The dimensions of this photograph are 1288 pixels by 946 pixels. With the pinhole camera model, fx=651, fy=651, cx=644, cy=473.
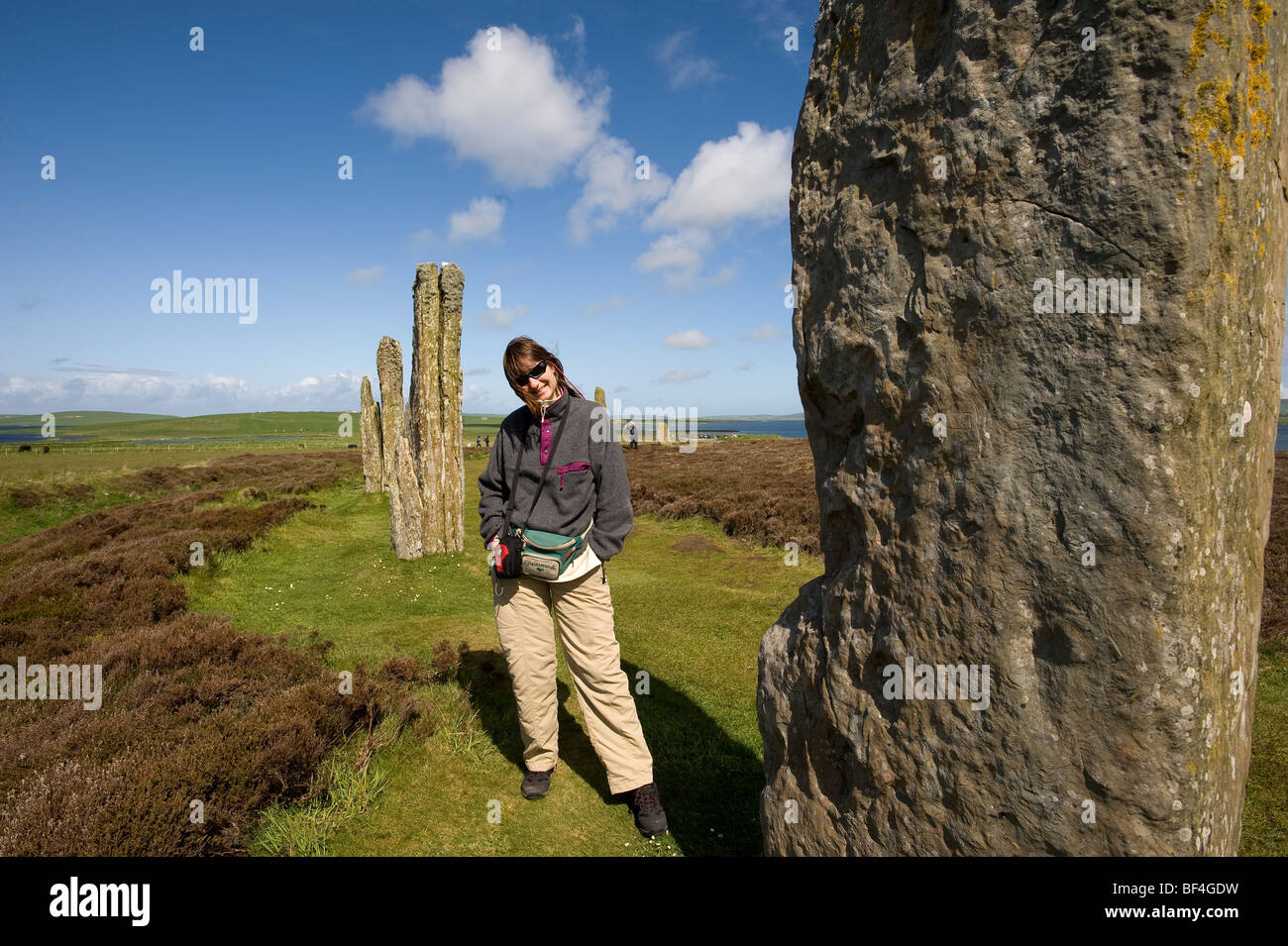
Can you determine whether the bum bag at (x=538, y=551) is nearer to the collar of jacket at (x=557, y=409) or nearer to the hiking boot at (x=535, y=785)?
the collar of jacket at (x=557, y=409)

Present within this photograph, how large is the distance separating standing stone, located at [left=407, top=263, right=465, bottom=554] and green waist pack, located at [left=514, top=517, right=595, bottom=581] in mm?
7176

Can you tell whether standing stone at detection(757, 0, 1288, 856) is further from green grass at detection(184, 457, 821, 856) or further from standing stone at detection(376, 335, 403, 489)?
standing stone at detection(376, 335, 403, 489)

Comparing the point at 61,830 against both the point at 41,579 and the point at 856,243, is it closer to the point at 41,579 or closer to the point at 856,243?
the point at 856,243

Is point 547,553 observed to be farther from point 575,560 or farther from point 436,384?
point 436,384

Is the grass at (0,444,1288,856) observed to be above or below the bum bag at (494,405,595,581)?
below

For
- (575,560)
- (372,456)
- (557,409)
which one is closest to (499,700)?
(575,560)

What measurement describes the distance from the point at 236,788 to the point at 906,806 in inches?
146

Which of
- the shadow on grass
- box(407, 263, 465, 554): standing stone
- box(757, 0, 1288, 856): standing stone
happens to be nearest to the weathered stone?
box(407, 263, 465, 554): standing stone

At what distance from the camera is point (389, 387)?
14930mm

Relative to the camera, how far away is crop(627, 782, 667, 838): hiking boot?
3.98m

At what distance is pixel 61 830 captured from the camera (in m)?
3.26

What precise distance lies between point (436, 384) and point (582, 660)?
309 inches

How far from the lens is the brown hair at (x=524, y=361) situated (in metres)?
4.04

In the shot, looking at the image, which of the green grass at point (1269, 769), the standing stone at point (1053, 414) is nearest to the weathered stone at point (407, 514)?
the standing stone at point (1053, 414)
